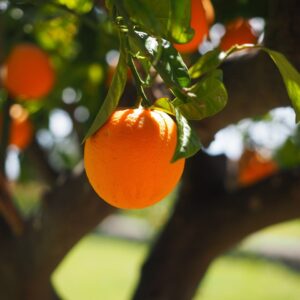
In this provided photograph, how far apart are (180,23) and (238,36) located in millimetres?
533

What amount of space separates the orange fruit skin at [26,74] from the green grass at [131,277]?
3266mm

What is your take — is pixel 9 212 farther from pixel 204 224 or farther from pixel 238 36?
pixel 238 36

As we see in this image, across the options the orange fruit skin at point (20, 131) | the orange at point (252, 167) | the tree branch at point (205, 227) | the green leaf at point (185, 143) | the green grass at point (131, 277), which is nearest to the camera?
the green leaf at point (185, 143)

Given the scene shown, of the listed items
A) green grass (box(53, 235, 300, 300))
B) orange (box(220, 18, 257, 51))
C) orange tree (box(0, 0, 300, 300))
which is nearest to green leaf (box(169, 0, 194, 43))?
orange tree (box(0, 0, 300, 300))

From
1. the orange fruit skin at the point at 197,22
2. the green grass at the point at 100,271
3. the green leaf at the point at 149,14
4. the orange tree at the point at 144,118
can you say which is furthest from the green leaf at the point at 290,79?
the green grass at the point at 100,271

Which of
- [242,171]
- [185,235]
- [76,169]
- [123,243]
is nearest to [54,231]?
[76,169]

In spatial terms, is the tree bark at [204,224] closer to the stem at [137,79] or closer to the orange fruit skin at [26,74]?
the orange fruit skin at [26,74]

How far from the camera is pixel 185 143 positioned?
1.75ft

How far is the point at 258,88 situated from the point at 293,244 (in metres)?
8.06

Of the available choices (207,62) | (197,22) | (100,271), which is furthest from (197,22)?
(100,271)

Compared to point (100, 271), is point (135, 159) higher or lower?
higher

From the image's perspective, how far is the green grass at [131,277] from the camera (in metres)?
5.47

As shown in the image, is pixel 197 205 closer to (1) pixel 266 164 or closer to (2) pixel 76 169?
(2) pixel 76 169

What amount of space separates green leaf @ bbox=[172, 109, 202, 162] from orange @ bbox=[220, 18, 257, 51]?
1.84ft
